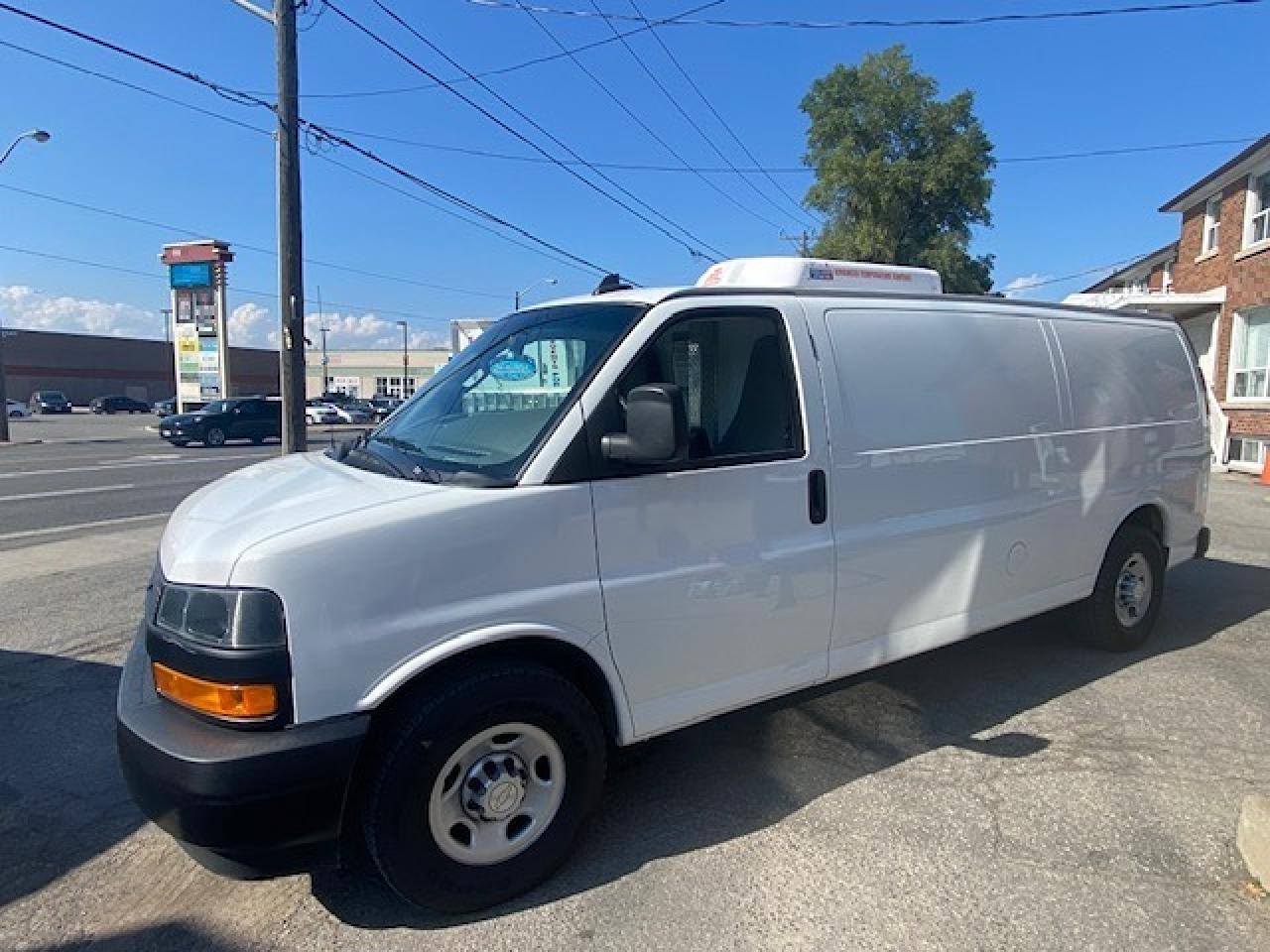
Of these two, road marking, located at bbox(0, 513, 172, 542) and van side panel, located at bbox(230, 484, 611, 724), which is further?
road marking, located at bbox(0, 513, 172, 542)

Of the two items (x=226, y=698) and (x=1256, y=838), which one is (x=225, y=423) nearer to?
(x=226, y=698)

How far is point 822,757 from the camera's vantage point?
146 inches

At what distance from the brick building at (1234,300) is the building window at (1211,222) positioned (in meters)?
0.02

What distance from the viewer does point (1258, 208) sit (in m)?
16.4

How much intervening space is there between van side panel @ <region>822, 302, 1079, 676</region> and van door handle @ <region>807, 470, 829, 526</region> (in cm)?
5

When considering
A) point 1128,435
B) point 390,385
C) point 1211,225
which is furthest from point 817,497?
point 390,385

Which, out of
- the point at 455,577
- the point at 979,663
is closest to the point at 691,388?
the point at 455,577

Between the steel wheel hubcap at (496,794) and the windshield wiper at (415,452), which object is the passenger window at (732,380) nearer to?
the windshield wiper at (415,452)

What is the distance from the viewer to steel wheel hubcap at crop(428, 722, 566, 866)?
8.51ft

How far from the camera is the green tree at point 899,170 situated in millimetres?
32750

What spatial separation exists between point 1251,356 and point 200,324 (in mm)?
41943

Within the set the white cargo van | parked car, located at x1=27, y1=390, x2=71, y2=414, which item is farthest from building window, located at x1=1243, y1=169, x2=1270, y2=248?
parked car, located at x1=27, y1=390, x2=71, y2=414

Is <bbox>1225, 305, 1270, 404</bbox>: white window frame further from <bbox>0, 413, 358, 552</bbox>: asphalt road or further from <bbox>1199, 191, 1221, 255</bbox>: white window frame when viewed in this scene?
<bbox>0, 413, 358, 552</bbox>: asphalt road

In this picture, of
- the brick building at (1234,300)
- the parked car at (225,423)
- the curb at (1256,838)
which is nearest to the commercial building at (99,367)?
the parked car at (225,423)
